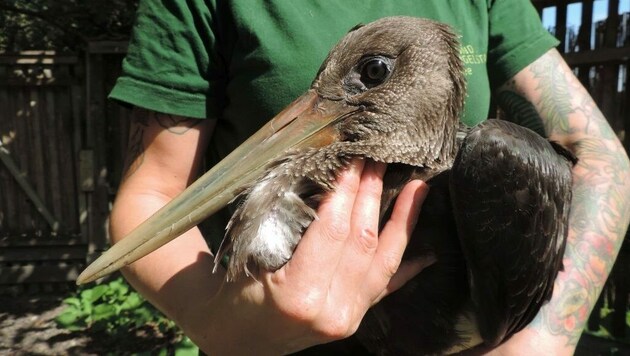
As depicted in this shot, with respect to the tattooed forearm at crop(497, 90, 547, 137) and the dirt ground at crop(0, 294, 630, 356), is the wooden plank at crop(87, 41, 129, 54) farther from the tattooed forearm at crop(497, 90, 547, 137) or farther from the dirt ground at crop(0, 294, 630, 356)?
the tattooed forearm at crop(497, 90, 547, 137)

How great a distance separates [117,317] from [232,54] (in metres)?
4.11

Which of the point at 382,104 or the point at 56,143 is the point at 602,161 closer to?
the point at 382,104

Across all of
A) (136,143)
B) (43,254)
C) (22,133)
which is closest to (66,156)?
(22,133)

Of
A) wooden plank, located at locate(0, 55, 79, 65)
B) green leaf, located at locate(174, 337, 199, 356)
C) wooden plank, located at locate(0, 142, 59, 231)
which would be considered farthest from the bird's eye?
wooden plank, located at locate(0, 142, 59, 231)

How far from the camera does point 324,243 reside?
142 cm

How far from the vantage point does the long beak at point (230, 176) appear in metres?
1.51

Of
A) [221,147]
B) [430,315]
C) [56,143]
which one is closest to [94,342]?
[56,143]

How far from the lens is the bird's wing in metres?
1.63

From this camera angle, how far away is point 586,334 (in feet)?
15.8

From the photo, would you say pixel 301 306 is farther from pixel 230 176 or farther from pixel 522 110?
pixel 522 110

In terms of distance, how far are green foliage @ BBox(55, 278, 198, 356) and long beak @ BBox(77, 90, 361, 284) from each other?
394 centimetres

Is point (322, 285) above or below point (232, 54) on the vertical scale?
below

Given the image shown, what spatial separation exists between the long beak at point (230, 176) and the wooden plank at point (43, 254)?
5.74m

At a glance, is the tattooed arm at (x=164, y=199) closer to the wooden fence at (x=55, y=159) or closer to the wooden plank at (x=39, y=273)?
the wooden fence at (x=55, y=159)
